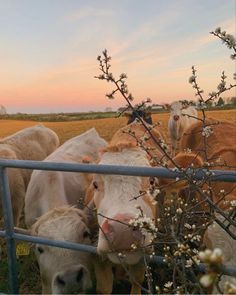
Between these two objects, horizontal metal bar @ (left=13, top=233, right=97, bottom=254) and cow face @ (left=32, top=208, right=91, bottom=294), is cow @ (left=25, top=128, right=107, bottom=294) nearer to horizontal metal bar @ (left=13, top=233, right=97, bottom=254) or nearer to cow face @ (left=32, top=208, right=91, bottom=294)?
cow face @ (left=32, top=208, right=91, bottom=294)

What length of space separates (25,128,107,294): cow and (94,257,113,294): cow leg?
0.80 feet

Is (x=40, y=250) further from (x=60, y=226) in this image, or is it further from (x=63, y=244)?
(x=63, y=244)

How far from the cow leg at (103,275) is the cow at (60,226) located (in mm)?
243

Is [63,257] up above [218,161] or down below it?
below

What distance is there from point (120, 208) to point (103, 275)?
1198 mm

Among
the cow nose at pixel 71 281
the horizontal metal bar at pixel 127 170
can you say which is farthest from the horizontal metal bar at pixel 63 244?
the horizontal metal bar at pixel 127 170

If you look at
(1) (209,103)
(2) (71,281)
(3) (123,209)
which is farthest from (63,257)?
(1) (209,103)

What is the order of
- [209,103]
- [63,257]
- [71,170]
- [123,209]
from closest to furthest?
[209,103] < [71,170] < [123,209] < [63,257]

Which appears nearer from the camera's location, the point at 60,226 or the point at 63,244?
the point at 63,244

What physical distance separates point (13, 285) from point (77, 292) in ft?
1.65

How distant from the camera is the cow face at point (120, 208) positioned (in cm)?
295

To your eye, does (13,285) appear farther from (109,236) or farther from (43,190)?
(43,190)

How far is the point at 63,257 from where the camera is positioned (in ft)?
11.9

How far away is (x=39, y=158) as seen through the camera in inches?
349
